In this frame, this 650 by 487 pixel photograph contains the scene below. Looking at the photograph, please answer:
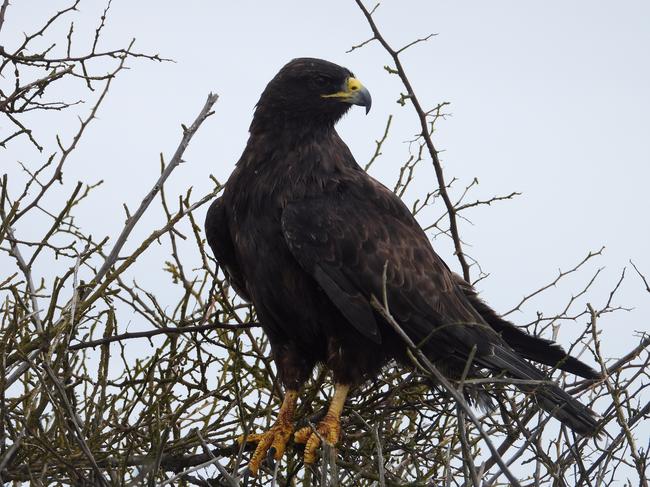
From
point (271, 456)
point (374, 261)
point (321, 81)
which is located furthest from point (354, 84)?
point (271, 456)

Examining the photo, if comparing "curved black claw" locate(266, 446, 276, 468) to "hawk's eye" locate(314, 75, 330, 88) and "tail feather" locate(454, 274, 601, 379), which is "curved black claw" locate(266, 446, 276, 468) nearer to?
"tail feather" locate(454, 274, 601, 379)

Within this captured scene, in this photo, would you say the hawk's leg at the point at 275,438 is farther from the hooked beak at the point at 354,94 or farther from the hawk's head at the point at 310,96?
the hooked beak at the point at 354,94

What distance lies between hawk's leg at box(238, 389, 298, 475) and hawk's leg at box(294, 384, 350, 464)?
0.23 ft

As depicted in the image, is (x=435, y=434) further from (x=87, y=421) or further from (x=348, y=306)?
(x=87, y=421)

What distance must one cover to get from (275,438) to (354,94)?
→ 6.74 feet

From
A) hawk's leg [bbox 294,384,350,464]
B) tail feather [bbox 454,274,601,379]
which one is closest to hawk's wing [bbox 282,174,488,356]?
tail feather [bbox 454,274,601,379]

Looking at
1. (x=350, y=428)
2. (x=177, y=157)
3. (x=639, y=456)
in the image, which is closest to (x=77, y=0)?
(x=177, y=157)

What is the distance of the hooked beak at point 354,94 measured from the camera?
5.99m

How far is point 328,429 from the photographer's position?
530 centimetres

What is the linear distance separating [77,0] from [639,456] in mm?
3759

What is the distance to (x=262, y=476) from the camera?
558 centimetres

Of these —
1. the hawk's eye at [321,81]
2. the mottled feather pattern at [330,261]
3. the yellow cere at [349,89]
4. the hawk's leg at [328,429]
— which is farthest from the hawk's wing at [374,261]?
the hawk's eye at [321,81]

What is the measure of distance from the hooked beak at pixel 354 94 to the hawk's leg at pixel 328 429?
1.68 m

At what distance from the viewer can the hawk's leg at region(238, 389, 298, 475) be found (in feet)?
17.6
